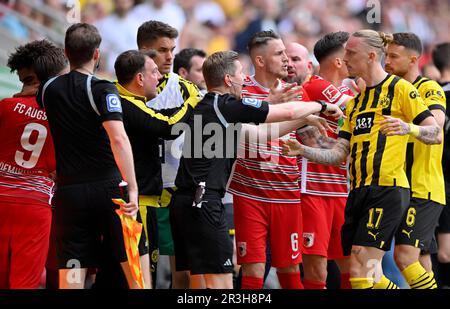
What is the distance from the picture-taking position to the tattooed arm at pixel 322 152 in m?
7.77

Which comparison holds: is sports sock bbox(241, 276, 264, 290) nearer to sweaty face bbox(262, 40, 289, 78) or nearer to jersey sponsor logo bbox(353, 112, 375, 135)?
jersey sponsor logo bbox(353, 112, 375, 135)

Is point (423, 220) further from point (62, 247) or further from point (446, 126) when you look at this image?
point (62, 247)

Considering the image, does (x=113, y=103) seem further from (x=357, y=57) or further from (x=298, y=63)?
(x=298, y=63)

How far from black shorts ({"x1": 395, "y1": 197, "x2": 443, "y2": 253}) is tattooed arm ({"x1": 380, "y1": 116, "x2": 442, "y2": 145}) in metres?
0.85

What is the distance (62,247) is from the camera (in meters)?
7.01

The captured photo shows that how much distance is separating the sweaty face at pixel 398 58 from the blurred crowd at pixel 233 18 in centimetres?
306

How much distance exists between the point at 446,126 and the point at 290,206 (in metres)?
2.74

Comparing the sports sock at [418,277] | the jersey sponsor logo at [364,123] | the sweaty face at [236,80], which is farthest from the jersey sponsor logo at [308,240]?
Answer: the sweaty face at [236,80]

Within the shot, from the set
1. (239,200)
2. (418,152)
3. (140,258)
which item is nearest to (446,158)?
(418,152)

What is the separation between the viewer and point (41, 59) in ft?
25.1

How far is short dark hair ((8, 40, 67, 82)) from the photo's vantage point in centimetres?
765

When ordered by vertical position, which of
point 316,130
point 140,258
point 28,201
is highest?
point 316,130

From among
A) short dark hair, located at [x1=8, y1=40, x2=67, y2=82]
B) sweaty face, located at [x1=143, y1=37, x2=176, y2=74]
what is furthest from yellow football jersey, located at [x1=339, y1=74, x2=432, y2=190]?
short dark hair, located at [x1=8, y1=40, x2=67, y2=82]

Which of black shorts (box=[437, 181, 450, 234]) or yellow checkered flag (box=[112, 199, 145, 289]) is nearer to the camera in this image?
yellow checkered flag (box=[112, 199, 145, 289])
